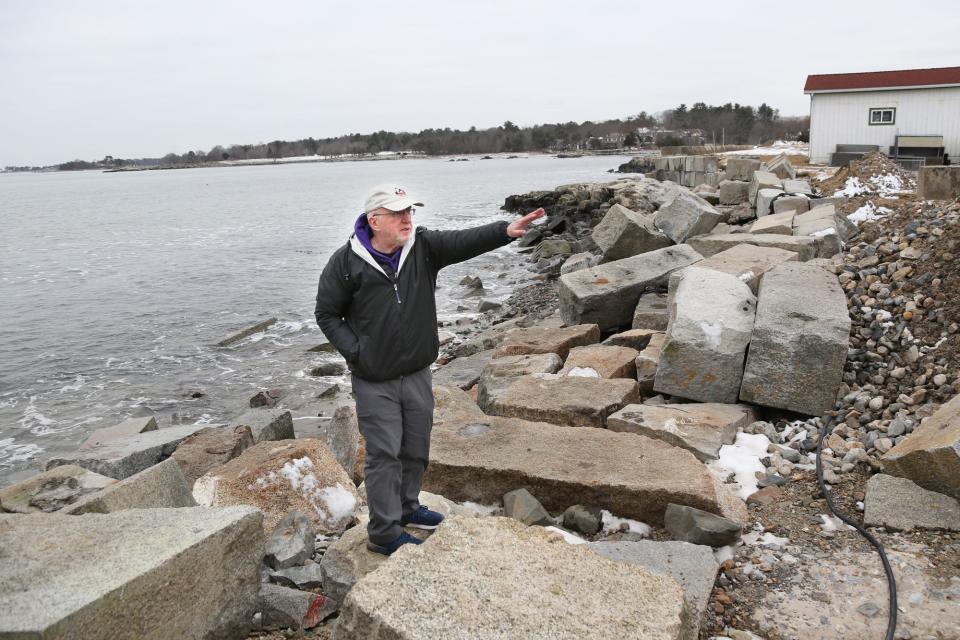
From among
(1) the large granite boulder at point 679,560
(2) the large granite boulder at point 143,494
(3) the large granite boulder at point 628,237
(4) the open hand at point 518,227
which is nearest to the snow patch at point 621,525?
(1) the large granite boulder at point 679,560

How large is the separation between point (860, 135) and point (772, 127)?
67742 millimetres

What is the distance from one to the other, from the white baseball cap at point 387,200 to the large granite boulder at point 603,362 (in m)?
3.36

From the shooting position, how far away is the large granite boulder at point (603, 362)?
21.5 ft

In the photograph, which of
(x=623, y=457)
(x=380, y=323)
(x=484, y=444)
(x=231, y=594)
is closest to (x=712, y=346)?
(x=623, y=457)

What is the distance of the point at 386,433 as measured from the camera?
3.54 metres

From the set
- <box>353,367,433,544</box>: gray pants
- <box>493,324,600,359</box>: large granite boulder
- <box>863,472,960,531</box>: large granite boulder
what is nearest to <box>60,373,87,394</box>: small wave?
<box>493,324,600,359</box>: large granite boulder

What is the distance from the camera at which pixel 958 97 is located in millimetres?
24297

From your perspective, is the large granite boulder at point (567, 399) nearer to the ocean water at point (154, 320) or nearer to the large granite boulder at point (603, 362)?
the large granite boulder at point (603, 362)

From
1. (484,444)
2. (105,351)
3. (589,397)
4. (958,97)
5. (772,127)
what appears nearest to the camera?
(484,444)

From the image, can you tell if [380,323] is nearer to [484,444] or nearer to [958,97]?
[484,444]

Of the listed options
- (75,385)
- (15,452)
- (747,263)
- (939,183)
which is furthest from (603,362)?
(75,385)

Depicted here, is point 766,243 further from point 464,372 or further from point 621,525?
point 621,525

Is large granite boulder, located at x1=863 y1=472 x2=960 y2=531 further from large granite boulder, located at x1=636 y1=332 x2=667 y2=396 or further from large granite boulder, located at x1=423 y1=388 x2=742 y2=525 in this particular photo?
large granite boulder, located at x1=636 y1=332 x2=667 y2=396

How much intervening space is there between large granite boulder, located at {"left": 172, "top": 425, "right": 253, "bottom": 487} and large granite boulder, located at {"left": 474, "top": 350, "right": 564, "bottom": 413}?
1857 millimetres
